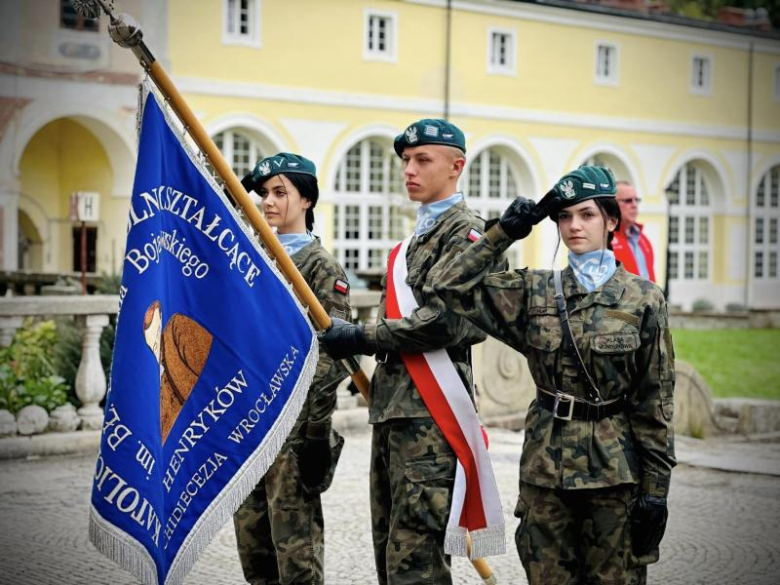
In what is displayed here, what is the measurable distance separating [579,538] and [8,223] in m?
25.5

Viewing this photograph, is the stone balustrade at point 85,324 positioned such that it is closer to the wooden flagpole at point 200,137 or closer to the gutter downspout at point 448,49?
the wooden flagpole at point 200,137

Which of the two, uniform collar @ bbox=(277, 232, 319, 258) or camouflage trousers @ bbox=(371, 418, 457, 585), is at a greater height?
uniform collar @ bbox=(277, 232, 319, 258)

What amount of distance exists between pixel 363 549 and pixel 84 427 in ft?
11.9

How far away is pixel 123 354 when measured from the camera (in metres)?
4.29

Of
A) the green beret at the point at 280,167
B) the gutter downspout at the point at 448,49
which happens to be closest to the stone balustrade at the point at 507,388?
the green beret at the point at 280,167

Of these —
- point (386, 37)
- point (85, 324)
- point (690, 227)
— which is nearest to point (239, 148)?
point (386, 37)

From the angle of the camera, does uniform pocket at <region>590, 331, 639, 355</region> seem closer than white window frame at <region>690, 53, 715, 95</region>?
Yes

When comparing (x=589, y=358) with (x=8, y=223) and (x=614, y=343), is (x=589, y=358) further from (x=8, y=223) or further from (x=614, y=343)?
(x=8, y=223)

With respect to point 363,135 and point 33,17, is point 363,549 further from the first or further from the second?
point 363,135

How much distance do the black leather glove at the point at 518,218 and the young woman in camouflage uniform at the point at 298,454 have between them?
44.4 inches

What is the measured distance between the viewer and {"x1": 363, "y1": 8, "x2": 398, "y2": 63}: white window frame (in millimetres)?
33625

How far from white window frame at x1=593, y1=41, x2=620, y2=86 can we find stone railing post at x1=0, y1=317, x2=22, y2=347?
104 ft

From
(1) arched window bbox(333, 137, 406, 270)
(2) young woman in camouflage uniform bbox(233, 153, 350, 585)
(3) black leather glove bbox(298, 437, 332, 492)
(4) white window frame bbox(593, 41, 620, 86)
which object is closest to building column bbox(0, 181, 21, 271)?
(1) arched window bbox(333, 137, 406, 270)

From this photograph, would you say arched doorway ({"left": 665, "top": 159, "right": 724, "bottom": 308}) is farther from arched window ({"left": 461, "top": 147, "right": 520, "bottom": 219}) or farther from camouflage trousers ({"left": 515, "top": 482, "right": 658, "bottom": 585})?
camouflage trousers ({"left": 515, "top": 482, "right": 658, "bottom": 585})
